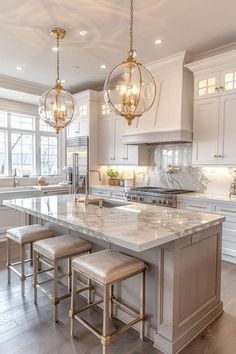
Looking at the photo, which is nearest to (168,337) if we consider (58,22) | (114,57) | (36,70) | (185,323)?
(185,323)

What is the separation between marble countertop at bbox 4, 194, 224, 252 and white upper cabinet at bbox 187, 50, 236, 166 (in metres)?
1.77

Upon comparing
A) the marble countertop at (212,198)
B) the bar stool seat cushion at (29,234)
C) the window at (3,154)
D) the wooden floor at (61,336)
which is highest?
the window at (3,154)

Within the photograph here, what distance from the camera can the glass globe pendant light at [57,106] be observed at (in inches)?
125

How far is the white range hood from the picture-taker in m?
4.14

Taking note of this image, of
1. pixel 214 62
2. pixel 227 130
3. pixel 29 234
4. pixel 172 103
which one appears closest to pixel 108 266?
pixel 29 234

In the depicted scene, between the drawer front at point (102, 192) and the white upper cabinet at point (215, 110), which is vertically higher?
the white upper cabinet at point (215, 110)

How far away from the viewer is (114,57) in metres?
4.28

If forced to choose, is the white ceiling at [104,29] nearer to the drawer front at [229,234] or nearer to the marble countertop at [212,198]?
the marble countertop at [212,198]

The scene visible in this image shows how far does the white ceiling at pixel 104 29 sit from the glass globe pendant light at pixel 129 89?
879 mm

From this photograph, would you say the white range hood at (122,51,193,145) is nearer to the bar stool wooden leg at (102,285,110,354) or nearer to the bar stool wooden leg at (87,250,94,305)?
the bar stool wooden leg at (87,250,94,305)

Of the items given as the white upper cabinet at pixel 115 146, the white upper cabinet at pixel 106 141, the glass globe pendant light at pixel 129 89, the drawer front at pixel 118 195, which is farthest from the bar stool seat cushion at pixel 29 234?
the white upper cabinet at pixel 106 141

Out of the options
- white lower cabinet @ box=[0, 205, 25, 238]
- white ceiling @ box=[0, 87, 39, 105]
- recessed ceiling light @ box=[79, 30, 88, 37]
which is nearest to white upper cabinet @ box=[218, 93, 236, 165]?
recessed ceiling light @ box=[79, 30, 88, 37]

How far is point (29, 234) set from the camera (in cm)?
286

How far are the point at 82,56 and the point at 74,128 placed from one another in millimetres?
2083
